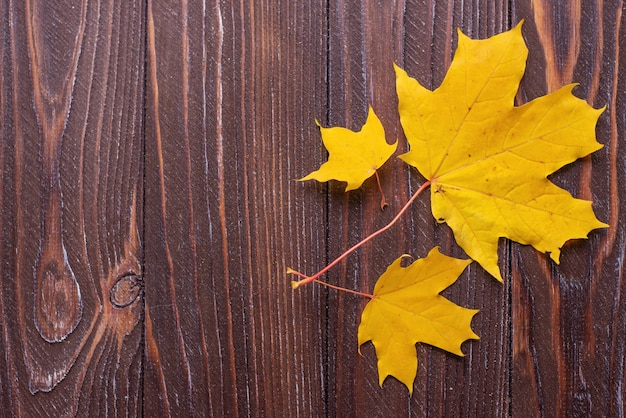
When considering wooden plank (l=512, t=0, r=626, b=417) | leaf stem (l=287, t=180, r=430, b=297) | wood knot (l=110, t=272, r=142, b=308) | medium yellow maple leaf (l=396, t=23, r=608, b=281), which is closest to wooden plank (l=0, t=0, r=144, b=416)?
wood knot (l=110, t=272, r=142, b=308)

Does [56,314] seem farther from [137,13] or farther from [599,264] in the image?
[599,264]

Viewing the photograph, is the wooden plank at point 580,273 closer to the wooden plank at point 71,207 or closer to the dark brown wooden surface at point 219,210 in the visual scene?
the dark brown wooden surface at point 219,210

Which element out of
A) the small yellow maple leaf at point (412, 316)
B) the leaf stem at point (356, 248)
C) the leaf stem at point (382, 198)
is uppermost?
the leaf stem at point (382, 198)

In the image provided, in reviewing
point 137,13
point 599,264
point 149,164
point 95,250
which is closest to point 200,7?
point 137,13

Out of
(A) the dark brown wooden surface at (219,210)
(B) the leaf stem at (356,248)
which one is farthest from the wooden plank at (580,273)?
(B) the leaf stem at (356,248)

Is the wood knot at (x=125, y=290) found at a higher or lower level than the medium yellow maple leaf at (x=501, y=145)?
lower
